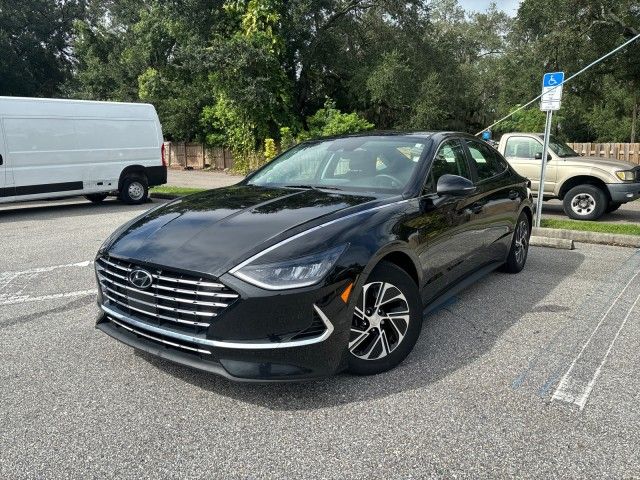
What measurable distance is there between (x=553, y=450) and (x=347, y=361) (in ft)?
3.80

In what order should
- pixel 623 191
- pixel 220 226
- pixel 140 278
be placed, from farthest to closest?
pixel 623 191 → pixel 220 226 → pixel 140 278

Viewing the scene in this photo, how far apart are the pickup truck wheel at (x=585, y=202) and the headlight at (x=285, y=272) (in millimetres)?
8896

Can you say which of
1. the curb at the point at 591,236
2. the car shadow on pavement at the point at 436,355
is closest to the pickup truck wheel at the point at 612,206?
the curb at the point at 591,236

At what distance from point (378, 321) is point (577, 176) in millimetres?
8486

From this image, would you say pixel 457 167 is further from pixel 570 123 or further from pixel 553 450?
pixel 570 123

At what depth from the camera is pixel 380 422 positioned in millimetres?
2766

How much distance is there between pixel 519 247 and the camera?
19.0 ft

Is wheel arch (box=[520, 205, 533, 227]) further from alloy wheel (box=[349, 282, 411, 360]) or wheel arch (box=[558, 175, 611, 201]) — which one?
wheel arch (box=[558, 175, 611, 201])

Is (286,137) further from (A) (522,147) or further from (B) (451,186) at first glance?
(B) (451,186)

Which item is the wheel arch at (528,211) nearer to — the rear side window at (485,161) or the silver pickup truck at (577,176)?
the rear side window at (485,161)

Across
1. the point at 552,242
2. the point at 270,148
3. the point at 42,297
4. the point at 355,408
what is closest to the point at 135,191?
the point at 42,297

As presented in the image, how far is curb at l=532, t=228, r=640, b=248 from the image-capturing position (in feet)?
24.1

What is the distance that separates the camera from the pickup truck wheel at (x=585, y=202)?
9858mm

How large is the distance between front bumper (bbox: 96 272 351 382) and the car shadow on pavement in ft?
0.90
